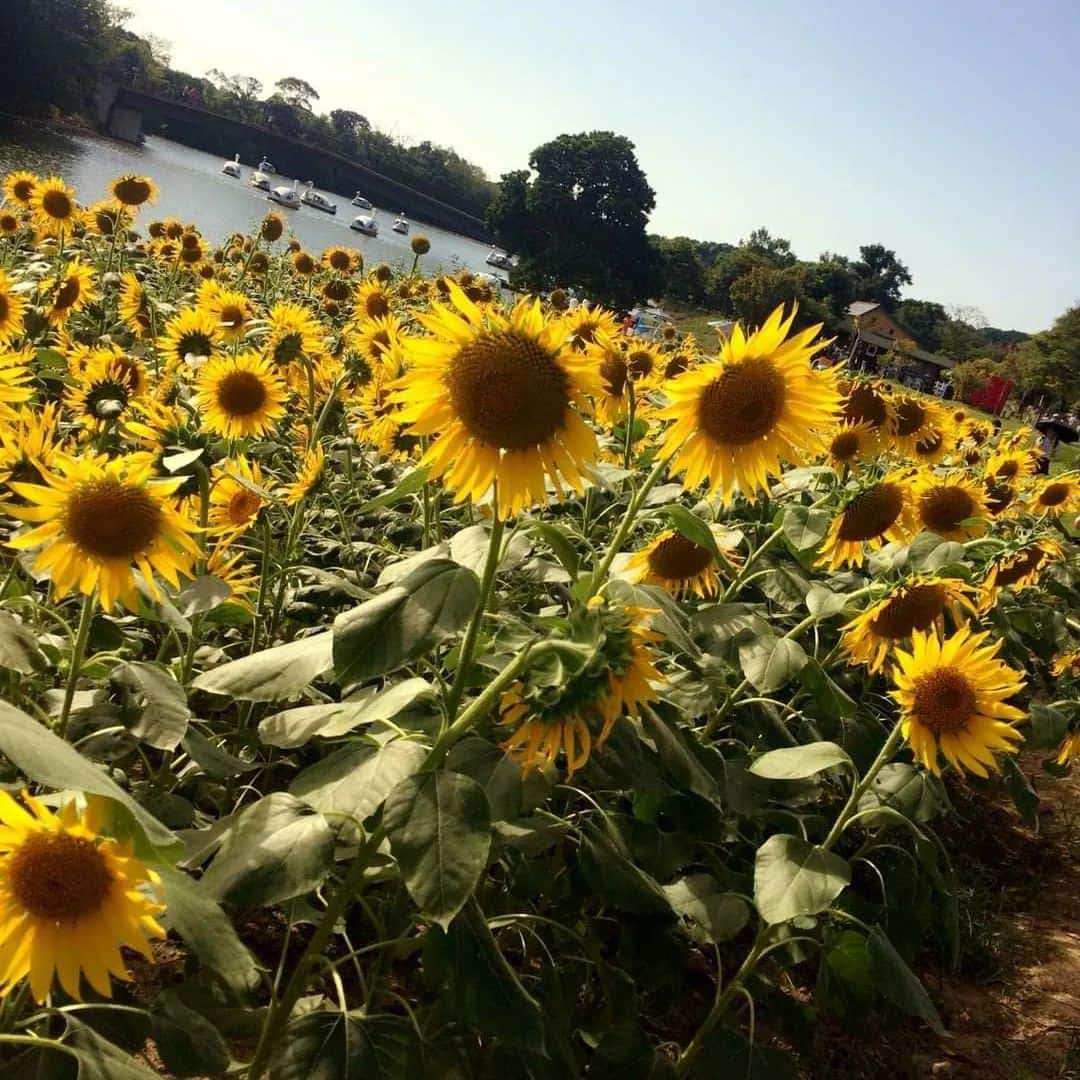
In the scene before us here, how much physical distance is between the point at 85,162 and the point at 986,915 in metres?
24.8

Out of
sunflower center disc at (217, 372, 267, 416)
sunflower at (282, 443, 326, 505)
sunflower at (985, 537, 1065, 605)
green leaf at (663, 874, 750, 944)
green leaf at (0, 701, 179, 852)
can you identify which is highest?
sunflower at (985, 537, 1065, 605)

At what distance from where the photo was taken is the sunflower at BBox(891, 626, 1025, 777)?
6.58 feet

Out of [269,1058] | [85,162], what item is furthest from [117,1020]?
[85,162]

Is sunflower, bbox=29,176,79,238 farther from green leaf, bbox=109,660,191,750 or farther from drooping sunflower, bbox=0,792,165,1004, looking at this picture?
drooping sunflower, bbox=0,792,165,1004

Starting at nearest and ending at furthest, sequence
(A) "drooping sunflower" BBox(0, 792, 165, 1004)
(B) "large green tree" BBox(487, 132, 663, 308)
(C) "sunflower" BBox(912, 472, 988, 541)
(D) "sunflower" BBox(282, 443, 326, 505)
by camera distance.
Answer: (A) "drooping sunflower" BBox(0, 792, 165, 1004)
(D) "sunflower" BBox(282, 443, 326, 505)
(C) "sunflower" BBox(912, 472, 988, 541)
(B) "large green tree" BBox(487, 132, 663, 308)

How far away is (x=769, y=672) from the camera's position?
212 centimetres

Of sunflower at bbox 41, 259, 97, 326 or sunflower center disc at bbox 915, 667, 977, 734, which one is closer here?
sunflower center disc at bbox 915, 667, 977, 734

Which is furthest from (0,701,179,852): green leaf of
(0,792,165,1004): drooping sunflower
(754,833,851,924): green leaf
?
(754,833,851,924): green leaf

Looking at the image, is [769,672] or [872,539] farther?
[872,539]

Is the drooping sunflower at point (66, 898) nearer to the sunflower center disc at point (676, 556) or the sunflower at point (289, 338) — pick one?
the sunflower center disc at point (676, 556)

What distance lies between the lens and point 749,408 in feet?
6.37

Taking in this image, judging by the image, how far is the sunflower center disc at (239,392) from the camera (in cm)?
324

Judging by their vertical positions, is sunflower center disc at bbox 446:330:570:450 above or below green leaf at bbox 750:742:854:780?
above

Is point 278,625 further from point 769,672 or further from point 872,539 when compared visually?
point 872,539
